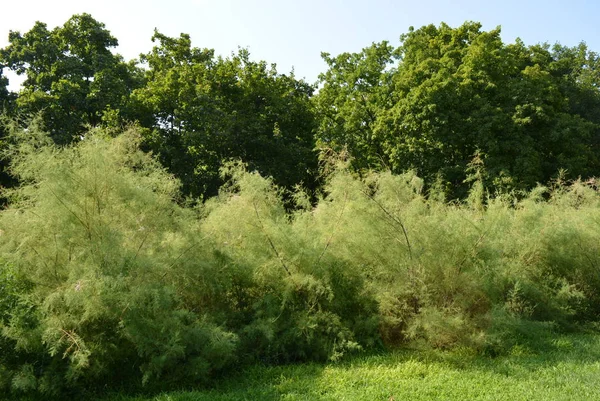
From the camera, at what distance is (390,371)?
5551 mm

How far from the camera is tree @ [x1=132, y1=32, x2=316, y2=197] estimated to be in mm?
17172

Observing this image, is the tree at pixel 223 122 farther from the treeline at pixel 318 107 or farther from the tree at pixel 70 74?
the tree at pixel 70 74

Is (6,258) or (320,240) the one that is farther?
(320,240)

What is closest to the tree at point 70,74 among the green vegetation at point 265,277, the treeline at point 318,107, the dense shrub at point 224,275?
the treeline at point 318,107

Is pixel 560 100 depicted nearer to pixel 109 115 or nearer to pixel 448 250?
pixel 448 250

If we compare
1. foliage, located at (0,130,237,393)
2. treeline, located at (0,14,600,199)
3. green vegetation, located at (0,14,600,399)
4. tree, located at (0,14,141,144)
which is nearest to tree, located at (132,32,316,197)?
treeline, located at (0,14,600,199)

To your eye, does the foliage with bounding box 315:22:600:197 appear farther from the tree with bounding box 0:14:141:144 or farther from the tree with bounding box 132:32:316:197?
the tree with bounding box 0:14:141:144

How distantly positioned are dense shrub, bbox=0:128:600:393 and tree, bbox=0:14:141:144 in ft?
40.6

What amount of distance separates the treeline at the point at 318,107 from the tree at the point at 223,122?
0.16ft

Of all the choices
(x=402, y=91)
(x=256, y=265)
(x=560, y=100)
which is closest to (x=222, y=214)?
(x=256, y=265)

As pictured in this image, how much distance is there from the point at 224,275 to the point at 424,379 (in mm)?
2616

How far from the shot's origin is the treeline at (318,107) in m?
16.9

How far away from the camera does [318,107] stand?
20609mm

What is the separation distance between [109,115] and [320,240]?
1264 cm
